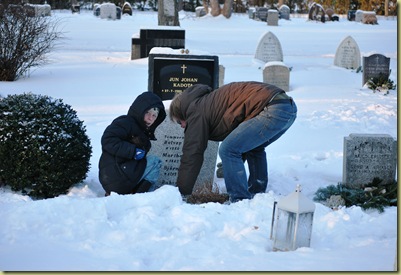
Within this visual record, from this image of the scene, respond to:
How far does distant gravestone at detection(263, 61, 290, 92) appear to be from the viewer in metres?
15.1

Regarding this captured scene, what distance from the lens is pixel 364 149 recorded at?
7.45 m

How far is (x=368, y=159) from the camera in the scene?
7469 millimetres

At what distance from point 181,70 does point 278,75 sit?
22.5ft

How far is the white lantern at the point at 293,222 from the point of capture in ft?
15.1

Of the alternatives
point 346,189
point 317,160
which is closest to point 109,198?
point 346,189

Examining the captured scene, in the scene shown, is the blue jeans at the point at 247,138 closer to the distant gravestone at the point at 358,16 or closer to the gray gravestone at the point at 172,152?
the gray gravestone at the point at 172,152

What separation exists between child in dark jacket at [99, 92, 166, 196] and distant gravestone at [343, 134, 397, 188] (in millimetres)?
2080

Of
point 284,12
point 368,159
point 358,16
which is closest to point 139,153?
point 368,159

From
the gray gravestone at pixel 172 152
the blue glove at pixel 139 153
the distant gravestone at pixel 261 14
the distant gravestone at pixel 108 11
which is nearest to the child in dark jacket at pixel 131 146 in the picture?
the blue glove at pixel 139 153

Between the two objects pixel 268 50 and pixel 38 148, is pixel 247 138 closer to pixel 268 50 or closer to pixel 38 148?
pixel 38 148

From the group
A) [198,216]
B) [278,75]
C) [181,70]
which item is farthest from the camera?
[278,75]

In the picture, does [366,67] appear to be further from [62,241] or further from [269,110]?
[62,241]

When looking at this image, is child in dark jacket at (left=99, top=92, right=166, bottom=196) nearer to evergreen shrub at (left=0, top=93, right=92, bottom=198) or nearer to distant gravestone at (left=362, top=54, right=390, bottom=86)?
evergreen shrub at (left=0, top=93, right=92, bottom=198)

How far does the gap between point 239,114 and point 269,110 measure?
263 mm
